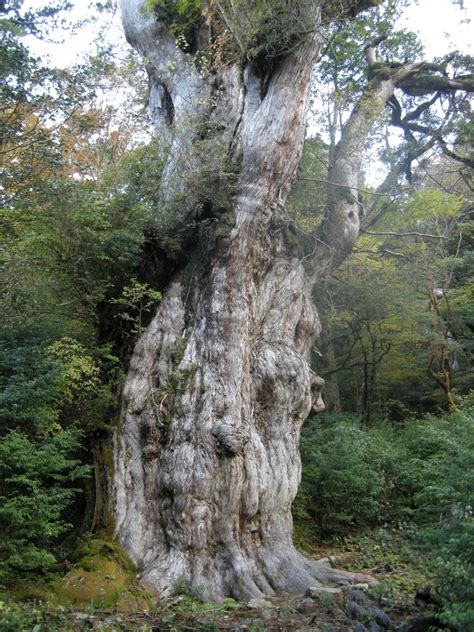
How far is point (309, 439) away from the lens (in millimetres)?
11383

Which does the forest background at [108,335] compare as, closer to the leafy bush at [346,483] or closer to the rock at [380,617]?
the leafy bush at [346,483]

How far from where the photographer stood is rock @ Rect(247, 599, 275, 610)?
19.8 ft

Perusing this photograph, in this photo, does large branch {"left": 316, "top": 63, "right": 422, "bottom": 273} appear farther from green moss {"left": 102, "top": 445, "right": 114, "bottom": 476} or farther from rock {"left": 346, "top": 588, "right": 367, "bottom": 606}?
rock {"left": 346, "top": 588, "right": 367, "bottom": 606}

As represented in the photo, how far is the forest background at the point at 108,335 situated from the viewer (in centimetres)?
613

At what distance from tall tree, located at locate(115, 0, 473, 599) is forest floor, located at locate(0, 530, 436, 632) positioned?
522mm

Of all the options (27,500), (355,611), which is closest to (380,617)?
(355,611)

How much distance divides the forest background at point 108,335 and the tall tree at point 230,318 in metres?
0.47

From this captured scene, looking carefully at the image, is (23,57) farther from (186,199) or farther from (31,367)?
(31,367)

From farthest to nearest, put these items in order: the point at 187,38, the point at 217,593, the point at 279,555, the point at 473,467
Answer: the point at 187,38 → the point at 279,555 → the point at 217,593 → the point at 473,467

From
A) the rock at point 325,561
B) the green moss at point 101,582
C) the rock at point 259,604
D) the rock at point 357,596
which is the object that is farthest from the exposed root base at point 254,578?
the rock at point 357,596

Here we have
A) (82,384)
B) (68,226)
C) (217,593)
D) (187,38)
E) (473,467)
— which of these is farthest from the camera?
(187,38)

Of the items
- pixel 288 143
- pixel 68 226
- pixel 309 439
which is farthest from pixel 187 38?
pixel 309 439

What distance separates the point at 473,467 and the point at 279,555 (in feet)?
9.12

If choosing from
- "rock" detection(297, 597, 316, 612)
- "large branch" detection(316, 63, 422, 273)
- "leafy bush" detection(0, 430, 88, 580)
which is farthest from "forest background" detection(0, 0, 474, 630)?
"rock" detection(297, 597, 316, 612)
